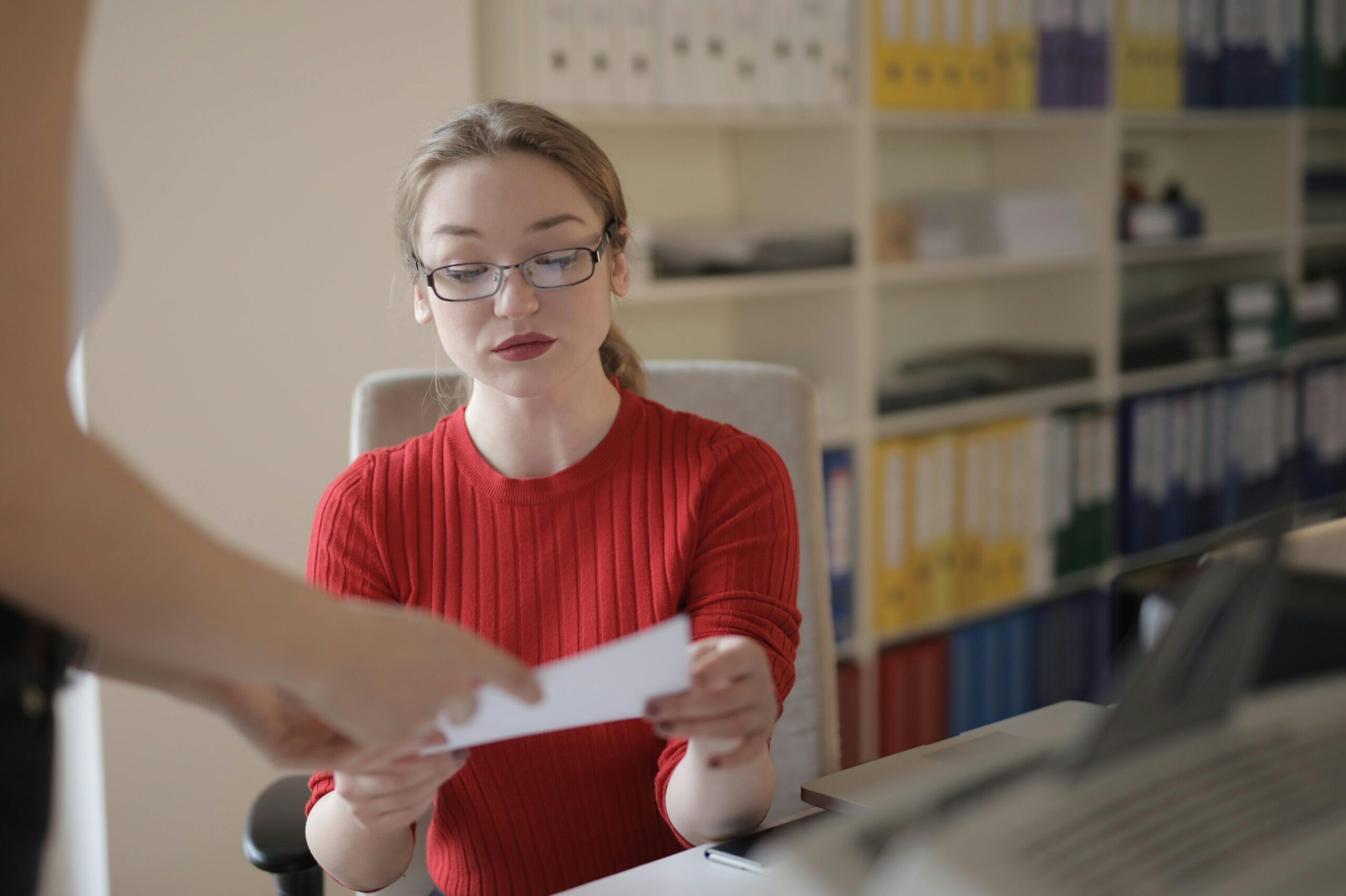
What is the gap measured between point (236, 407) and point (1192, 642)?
1555 mm

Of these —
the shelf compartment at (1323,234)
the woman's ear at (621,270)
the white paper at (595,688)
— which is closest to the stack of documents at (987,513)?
the shelf compartment at (1323,234)

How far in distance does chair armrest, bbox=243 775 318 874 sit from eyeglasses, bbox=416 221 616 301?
532 millimetres

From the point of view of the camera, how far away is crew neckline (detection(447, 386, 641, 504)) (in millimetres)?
1256

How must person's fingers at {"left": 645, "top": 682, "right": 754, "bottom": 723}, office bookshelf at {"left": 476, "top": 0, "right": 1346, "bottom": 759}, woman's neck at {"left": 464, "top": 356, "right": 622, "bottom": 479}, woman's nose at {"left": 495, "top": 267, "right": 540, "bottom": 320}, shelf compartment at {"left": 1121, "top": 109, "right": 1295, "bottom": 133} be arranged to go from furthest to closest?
shelf compartment at {"left": 1121, "top": 109, "right": 1295, "bottom": 133} < office bookshelf at {"left": 476, "top": 0, "right": 1346, "bottom": 759} < woman's neck at {"left": 464, "top": 356, "right": 622, "bottom": 479} < woman's nose at {"left": 495, "top": 267, "right": 540, "bottom": 320} < person's fingers at {"left": 645, "top": 682, "right": 754, "bottom": 723}

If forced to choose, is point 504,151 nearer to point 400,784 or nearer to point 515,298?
point 515,298

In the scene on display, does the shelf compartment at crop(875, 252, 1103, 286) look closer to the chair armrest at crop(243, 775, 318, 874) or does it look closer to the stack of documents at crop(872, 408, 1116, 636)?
the stack of documents at crop(872, 408, 1116, 636)

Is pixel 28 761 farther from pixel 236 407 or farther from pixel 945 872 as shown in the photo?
pixel 236 407

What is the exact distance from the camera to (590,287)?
121 centimetres

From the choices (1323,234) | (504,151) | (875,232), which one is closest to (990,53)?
(875,232)

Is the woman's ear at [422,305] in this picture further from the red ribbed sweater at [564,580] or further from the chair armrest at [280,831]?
the chair armrest at [280,831]

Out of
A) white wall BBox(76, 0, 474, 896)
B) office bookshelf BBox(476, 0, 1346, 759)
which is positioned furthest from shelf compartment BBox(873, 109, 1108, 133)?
white wall BBox(76, 0, 474, 896)

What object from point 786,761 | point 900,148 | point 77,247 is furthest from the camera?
point 900,148

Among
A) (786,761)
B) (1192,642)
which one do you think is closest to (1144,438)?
(786,761)

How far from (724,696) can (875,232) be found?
6.42 ft
